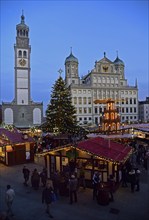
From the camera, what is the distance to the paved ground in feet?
28.6

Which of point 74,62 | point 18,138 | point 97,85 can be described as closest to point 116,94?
point 97,85

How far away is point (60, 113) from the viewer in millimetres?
25922

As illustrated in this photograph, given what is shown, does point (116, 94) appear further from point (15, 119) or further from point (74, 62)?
point (15, 119)

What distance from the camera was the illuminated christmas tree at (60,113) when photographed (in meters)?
25.8

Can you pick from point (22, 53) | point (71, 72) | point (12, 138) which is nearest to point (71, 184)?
point (12, 138)

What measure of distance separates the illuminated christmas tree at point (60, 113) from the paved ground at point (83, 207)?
45.1 ft

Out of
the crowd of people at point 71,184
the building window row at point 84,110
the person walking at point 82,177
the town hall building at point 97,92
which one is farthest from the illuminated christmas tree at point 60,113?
the building window row at point 84,110

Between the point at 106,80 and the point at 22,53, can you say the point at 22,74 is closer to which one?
the point at 22,53

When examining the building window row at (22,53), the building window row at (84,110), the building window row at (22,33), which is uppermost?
the building window row at (22,33)

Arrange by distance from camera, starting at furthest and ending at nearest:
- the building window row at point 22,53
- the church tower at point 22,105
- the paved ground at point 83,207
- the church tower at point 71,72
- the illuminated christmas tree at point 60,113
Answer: the church tower at point 71,72, the building window row at point 22,53, the church tower at point 22,105, the illuminated christmas tree at point 60,113, the paved ground at point 83,207

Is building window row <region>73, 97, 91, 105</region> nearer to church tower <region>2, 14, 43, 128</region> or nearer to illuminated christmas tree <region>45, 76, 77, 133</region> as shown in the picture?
church tower <region>2, 14, 43, 128</region>

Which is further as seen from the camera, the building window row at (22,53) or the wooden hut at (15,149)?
the building window row at (22,53)

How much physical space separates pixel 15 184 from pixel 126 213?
7168 millimetres

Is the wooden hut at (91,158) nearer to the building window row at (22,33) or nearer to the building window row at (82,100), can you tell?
the building window row at (22,33)
